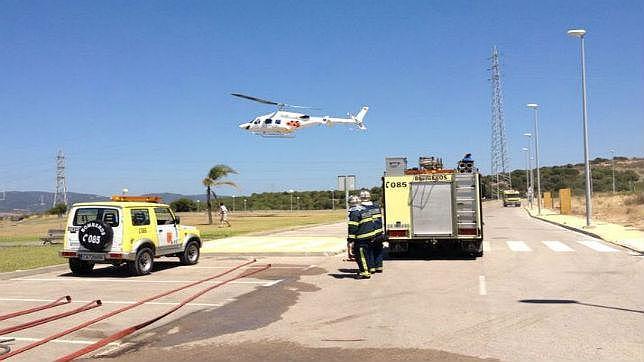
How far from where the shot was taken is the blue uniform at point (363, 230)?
13.5m

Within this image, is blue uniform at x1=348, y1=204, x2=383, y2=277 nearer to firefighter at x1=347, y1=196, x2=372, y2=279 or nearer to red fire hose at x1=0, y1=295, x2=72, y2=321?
firefighter at x1=347, y1=196, x2=372, y2=279

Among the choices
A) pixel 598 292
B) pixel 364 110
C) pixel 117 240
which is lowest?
pixel 598 292

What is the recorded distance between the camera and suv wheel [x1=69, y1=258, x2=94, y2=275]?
1493 cm

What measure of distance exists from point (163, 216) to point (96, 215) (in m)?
1.79

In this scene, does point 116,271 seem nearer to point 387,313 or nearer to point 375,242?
point 375,242

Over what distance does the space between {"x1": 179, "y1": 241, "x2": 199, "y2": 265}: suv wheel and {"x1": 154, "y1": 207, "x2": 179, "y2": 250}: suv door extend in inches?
22.5

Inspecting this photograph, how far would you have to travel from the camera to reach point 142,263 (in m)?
14.8

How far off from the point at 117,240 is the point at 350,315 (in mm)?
7063

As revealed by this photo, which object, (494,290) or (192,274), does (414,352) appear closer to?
(494,290)

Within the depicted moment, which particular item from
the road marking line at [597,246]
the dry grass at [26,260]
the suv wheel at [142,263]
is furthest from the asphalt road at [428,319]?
the dry grass at [26,260]

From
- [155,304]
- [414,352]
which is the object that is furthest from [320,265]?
[414,352]

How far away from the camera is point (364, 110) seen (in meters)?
57.8

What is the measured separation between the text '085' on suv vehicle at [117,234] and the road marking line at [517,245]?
11034mm

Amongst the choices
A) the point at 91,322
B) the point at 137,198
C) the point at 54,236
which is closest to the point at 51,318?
the point at 91,322
